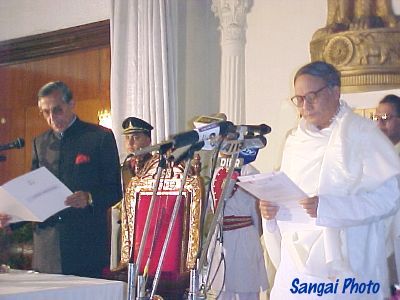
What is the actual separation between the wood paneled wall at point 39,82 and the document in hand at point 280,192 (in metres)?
3.33

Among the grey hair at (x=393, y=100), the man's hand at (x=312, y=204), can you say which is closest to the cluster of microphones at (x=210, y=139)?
the man's hand at (x=312, y=204)

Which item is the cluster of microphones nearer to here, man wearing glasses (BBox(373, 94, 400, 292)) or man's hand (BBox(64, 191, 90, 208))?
man's hand (BBox(64, 191, 90, 208))

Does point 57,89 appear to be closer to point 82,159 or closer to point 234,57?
point 82,159

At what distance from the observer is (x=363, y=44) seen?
13.4ft

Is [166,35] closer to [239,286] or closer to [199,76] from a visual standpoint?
[199,76]

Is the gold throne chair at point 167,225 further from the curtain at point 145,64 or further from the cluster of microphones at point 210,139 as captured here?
the cluster of microphones at point 210,139

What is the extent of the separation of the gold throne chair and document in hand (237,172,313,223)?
3.00ft

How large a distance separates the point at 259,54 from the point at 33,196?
2547 mm

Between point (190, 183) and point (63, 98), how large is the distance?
0.81 m

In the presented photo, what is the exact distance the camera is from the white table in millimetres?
2191

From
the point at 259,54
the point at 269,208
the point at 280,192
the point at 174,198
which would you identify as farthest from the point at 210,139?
the point at 259,54

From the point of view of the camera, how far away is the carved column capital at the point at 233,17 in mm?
4918

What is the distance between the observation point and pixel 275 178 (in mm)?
2283

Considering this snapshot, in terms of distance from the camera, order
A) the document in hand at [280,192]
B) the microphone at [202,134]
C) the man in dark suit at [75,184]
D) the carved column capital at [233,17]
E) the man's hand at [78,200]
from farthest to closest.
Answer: the carved column capital at [233,17], the man in dark suit at [75,184], the man's hand at [78,200], the document in hand at [280,192], the microphone at [202,134]
